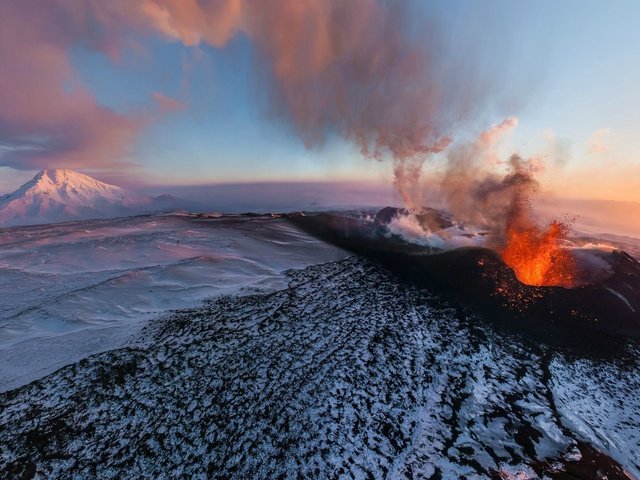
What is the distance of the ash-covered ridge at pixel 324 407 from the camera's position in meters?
10.1

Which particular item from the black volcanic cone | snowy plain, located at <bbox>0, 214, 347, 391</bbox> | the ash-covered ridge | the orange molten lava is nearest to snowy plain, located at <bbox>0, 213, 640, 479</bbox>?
the ash-covered ridge

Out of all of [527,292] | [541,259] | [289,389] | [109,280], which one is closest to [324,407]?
[289,389]

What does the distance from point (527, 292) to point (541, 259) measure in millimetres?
8467

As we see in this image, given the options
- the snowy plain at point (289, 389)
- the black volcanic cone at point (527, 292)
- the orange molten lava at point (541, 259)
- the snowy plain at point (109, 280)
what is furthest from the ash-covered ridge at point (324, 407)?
the orange molten lava at point (541, 259)

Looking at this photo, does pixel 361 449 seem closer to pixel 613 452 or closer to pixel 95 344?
pixel 613 452

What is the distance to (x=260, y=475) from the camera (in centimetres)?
966

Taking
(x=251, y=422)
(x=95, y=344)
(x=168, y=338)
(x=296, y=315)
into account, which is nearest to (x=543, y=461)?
(x=251, y=422)

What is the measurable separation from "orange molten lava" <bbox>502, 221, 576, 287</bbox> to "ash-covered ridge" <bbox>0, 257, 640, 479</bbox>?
446 inches

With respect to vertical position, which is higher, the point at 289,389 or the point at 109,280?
the point at 109,280

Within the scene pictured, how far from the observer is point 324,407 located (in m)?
12.3

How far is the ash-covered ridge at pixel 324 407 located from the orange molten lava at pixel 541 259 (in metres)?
11.3

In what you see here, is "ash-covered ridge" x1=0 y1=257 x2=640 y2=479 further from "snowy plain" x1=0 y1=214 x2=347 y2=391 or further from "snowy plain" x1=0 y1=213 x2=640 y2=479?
"snowy plain" x1=0 y1=214 x2=347 y2=391

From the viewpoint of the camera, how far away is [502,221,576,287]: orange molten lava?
28.0 meters

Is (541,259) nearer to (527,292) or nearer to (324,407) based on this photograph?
(527,292)
